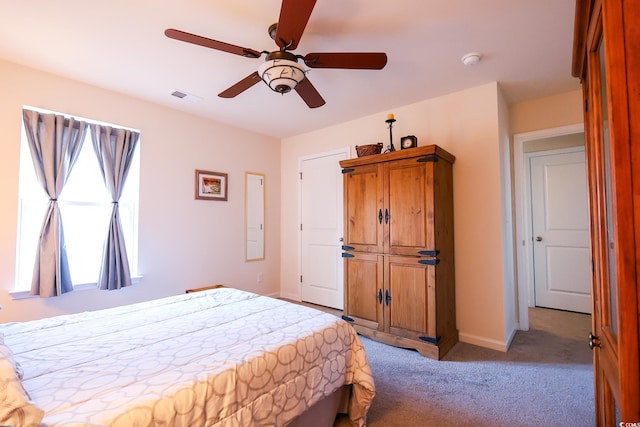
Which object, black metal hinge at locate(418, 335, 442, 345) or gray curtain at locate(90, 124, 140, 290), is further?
gray curtain at locate(90, 124, 140, 290)

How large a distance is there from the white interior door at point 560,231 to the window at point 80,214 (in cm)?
507

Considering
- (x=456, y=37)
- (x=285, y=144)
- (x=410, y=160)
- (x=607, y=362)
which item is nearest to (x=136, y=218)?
(x=285, y=144)

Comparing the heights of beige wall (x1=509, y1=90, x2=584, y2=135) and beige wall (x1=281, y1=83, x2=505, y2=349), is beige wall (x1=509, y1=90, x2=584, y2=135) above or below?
above

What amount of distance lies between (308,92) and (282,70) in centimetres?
44

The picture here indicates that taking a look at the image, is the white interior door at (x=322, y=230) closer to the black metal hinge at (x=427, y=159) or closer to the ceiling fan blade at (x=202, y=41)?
the black metal hinge at (x=427, y=159)

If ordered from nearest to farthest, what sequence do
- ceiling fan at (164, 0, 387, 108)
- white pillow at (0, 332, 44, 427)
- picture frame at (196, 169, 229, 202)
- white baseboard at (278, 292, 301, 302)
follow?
white pillow at (0, 332, 44, 427), ceiling fan at (164, 0, 387, 108), picture frame at (196, 169, 229, 202), white baseboard at (278, 292, 301, 302)

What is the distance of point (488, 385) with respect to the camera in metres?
2.10

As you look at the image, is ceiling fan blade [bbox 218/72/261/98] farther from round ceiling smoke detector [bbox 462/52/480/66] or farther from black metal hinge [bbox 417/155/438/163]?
round ceiling smoke detector [bbox 462/52/480/66]

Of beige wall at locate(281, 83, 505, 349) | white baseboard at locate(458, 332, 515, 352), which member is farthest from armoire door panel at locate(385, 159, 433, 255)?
white baseboard at locate(458, 332, 515, 352)

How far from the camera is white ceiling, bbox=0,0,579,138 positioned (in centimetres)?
182

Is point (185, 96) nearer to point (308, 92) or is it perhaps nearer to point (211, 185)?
point (211, 185)

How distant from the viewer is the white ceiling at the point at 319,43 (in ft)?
5.97

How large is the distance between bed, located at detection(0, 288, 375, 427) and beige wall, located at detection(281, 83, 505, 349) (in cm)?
170

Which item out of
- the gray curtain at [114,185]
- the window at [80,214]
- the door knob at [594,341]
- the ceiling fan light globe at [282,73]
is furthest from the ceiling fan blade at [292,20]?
the window at [80,214]
